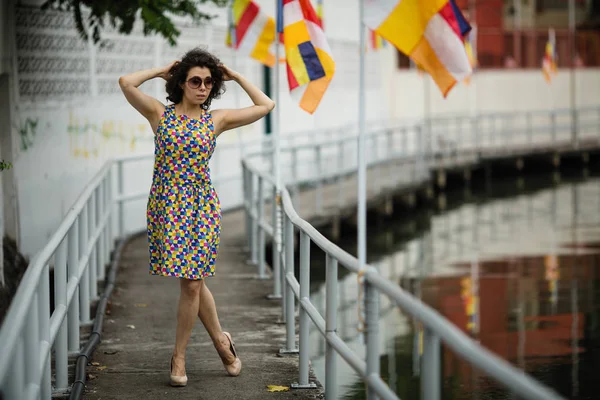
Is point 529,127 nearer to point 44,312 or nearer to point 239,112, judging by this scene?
point 239,112

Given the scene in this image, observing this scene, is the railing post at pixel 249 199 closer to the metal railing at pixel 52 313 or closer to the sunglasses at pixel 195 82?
the metal railing at pixel 52 313

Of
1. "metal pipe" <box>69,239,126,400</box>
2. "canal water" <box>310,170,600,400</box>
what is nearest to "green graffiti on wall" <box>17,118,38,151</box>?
"metal pipe" <box>69,239,126,400</box>

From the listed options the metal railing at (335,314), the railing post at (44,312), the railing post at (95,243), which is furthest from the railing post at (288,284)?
the railing post at (44,312)

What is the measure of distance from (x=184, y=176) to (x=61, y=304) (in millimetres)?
961

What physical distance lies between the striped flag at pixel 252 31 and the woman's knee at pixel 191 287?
6.64m

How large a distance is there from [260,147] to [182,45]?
4.11m

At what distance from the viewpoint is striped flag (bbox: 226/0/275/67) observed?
1268 centimetres

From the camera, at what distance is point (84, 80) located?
1336cm

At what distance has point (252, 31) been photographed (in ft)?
41.8

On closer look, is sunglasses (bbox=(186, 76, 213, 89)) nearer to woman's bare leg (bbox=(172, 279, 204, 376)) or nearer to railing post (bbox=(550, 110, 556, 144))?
woman's bare leg (bbox=(172, 279, 204, 376))

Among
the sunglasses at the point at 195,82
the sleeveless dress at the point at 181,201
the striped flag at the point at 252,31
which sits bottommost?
the sleeveless dress at the point at 181,201

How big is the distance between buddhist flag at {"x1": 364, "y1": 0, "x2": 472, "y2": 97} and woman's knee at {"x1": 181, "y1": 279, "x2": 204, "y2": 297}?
1727mm

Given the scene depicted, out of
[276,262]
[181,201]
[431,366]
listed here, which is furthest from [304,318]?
[276,262]

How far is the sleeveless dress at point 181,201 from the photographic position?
620cm
